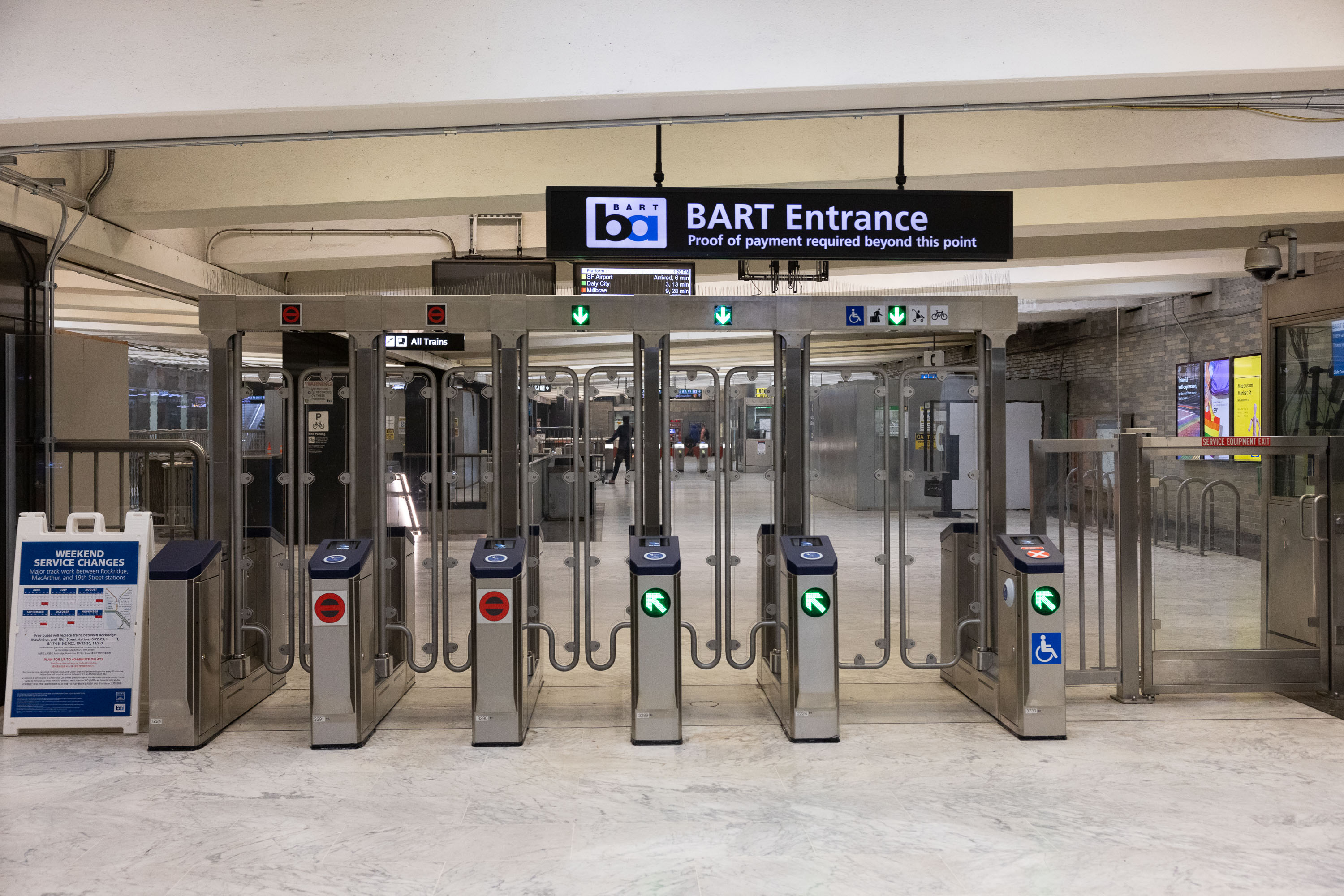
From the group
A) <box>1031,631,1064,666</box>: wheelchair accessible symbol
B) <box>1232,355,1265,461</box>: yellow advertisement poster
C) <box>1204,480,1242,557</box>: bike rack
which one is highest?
<box>1232,355,1265,461</box>: yellow advertisement poster

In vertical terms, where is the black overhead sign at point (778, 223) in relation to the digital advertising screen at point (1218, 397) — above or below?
above

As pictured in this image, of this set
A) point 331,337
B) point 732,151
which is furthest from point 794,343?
point 331,337

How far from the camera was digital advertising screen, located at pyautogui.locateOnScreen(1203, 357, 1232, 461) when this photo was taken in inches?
387

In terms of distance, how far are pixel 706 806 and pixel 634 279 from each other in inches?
158

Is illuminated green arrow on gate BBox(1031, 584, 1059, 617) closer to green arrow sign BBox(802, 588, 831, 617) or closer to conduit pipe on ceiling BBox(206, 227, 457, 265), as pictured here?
green arrow sign BBox(802, 588, 831, 617)

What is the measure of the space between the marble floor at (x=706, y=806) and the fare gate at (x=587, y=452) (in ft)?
0.91

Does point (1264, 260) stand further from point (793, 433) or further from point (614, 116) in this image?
point (614, 116)

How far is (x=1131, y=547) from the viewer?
493 centimetres

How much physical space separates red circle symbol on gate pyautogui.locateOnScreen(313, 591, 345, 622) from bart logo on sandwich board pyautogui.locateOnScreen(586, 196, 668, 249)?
190 centimetres

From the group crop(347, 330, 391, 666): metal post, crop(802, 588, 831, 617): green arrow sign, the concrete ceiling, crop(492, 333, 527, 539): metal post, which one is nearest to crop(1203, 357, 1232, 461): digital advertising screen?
the concrete ceiling

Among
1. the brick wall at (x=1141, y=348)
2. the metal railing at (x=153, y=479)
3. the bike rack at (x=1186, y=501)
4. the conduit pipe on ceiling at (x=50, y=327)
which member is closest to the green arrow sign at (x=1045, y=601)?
the bike rack at (x=1186, y=501)

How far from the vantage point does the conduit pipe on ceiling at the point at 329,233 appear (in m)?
7.34

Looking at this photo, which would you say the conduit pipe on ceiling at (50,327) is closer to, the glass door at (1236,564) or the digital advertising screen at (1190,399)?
the glass door at (1236,564)

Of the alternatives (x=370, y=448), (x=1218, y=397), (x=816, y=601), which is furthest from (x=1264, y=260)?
(x=370, y=448)
